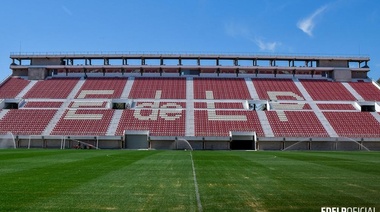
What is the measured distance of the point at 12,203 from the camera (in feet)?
26.9

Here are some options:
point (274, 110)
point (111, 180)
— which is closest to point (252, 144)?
point (274, 110)

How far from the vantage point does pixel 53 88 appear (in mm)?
60906

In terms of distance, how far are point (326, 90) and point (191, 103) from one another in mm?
22738

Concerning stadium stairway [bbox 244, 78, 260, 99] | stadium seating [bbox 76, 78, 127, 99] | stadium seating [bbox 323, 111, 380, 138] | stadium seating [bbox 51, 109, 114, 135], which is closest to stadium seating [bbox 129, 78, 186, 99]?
stadium seating [bbox 76, 78, 127, 99]

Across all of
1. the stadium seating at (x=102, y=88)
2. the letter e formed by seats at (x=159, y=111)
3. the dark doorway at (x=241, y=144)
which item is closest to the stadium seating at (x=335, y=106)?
the dark doorway at (x=241, y=144)

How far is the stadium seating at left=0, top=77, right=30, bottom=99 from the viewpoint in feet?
191

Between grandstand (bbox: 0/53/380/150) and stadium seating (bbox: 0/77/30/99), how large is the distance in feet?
0.49

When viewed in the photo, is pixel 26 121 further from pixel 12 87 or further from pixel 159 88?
pixel 159 88

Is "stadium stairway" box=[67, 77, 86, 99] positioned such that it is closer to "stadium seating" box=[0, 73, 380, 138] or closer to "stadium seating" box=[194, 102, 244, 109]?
"stadium seating" box=[0, 73, 380, 138]

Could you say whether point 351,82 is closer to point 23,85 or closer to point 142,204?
point 23,85

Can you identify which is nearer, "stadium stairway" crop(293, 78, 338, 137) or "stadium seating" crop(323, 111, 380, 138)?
"stadium seating" crop(323, 111, 380, 138)

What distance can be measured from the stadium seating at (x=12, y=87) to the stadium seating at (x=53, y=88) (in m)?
1.95

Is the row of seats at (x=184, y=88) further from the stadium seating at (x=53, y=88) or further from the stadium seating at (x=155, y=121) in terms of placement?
the stadium seating at (x=155, y=121)

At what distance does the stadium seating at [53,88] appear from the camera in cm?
5847
